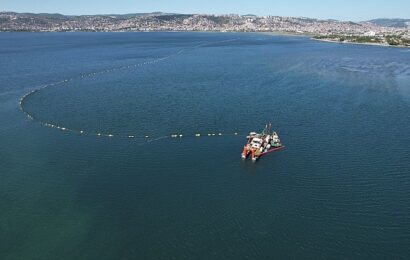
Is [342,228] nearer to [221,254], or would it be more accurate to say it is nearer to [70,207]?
[221,254]

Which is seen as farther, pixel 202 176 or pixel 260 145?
pixel 260 145

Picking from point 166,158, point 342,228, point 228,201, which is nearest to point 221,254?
point 228,201

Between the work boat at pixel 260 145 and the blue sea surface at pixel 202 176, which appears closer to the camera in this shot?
the blue sea surface at pixel 202 176

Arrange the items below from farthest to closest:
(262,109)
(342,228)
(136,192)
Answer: (262,109) < (136,192) < (342,228)

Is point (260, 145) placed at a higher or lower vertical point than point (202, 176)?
higher

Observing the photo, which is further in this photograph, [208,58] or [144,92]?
[208,58]
